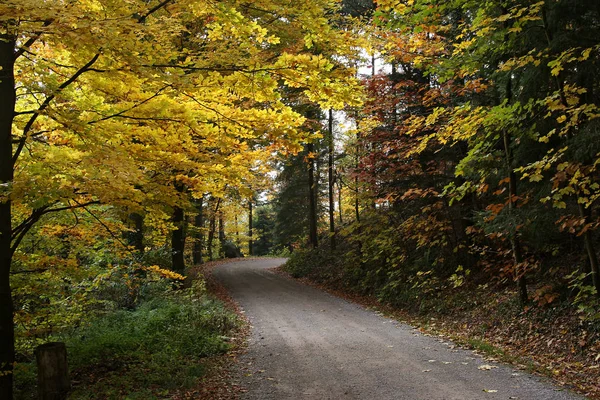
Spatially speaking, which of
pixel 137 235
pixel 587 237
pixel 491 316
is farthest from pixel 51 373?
pixel 587 237

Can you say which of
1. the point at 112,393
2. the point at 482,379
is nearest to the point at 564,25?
the point at 482,379

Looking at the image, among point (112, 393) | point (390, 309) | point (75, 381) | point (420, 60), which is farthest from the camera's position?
point (390, 309)

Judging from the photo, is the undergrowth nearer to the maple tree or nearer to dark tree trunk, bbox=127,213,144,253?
the maple tree

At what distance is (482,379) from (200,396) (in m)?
4.16

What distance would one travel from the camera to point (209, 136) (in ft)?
21.4

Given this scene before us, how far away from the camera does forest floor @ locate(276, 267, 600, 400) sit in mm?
6070

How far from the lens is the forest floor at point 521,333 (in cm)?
607

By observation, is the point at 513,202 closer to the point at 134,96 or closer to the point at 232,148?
the point at 232,148

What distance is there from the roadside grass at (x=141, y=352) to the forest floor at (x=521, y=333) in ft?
16.5

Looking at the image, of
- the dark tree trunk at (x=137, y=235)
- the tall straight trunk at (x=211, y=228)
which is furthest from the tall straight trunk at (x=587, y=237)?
the tall straight trunk at (x=211, y=228)

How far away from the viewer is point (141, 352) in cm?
748

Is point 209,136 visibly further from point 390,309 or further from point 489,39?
point 390,309

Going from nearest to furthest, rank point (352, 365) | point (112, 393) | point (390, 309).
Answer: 1. point (112, 393)
2. point (352, 365)
3. point (390, 309)

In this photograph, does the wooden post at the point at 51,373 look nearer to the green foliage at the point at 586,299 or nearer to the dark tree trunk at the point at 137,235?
the dark tree trunk at the point at 137,235
